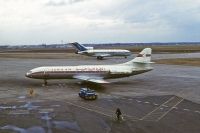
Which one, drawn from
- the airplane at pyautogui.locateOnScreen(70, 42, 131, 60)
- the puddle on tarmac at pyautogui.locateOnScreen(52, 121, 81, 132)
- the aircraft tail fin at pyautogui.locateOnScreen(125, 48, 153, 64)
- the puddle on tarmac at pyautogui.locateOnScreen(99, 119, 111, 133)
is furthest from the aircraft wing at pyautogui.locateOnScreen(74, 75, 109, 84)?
the airplane at pyautogui.locateOnScreen(70, 42, 131, 60)

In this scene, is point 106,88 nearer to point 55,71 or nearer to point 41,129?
point 55,71

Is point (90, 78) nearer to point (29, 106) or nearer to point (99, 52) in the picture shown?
point (29, 106)

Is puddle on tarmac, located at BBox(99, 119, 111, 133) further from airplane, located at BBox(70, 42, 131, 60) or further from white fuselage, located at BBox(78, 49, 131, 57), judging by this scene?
white fuselage, located at BBox(78, 49, 131, 57)

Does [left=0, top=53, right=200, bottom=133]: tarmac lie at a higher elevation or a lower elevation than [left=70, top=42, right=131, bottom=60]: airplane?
lower

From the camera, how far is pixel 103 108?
42.9 m

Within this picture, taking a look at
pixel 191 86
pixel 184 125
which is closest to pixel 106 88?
pixel 191 86

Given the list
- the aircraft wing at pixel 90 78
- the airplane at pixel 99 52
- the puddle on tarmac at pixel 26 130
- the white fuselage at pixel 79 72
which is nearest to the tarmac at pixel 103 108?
the puddle on tarmac at pixel 26 130

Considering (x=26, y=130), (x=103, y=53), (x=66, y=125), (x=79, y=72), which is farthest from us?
(x=103, y=53)

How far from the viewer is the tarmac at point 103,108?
33688 mm

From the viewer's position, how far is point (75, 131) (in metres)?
32.1

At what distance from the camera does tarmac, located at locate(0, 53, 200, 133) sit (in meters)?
33.7

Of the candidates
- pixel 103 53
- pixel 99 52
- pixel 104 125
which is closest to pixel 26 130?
pixel 104 125

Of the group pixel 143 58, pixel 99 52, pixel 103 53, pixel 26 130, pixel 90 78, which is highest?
pixel 143 58

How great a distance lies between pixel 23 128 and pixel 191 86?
38.5m
